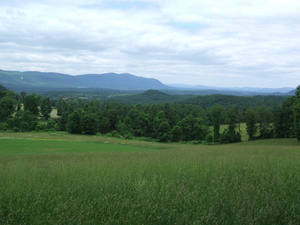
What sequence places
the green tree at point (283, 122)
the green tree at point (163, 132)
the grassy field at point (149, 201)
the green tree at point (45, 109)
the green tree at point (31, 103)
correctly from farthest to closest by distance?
the green tree at point (31, 103), the green tree at point (45, 109), the green tree at point (163, 132), the green tree at point (283, 122), the grassy field at point (149, 201)

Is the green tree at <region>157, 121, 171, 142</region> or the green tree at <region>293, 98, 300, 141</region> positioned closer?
the green tree at <region>293, 98, 300, 141</region>

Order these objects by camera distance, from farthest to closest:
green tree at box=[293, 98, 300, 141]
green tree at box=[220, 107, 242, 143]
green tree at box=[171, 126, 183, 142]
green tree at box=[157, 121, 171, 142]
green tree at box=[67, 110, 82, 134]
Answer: green tree at box=[171, 126, 183, 142]
green tree at box=[157, 121, 171, 142]
green tree at box=[67, 110, 82, 134]
green tree at box=[220, 107, 242, 143]
green tree at box=[293, 98, 300, 141]

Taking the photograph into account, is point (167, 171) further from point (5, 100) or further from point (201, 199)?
point (5, 100)

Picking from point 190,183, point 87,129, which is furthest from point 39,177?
point 87,129

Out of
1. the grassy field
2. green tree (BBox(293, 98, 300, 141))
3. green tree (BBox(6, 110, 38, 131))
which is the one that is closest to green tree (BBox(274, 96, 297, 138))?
green tree (BBox(293, 98, 300, 141))

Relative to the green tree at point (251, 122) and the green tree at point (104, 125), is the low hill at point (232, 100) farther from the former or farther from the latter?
the green tree at point (251, 122)

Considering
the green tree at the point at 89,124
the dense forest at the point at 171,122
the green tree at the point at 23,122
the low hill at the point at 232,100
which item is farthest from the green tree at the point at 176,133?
the low hill at the point at 232,100

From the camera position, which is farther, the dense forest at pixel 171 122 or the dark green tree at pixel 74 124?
the dark green tree at pixel 74 124

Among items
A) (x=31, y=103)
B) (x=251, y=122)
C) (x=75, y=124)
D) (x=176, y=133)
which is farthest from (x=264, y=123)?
(x=31, y=103)

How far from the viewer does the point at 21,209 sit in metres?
4.66

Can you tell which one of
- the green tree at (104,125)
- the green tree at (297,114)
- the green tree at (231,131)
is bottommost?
the green tree at (104,125)

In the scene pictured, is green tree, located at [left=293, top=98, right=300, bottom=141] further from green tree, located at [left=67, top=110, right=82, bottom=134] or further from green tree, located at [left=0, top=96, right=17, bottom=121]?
green tree, located at [left=0, top=96, right=17, bottom=121]

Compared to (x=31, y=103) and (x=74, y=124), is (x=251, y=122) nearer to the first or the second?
(x=74, y=124)

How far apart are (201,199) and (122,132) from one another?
84.4m
